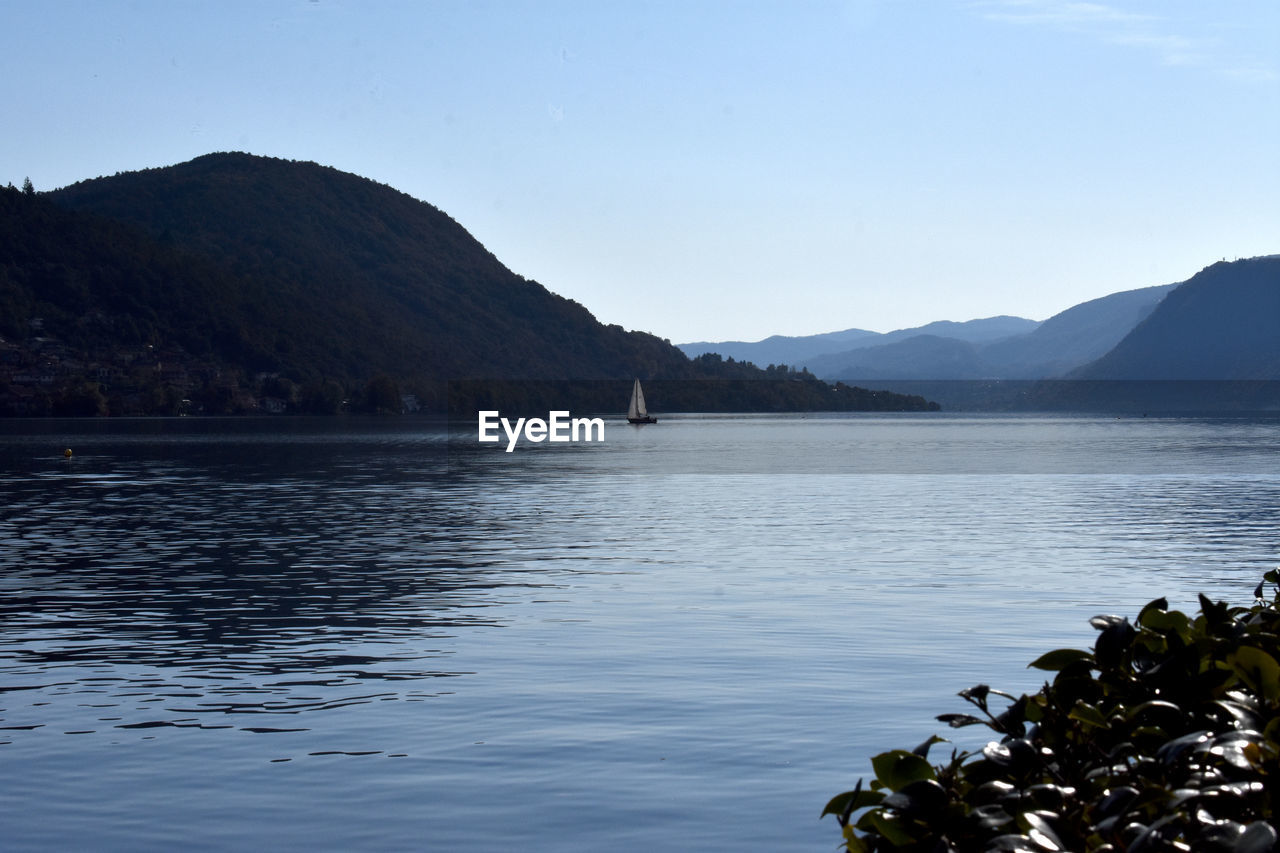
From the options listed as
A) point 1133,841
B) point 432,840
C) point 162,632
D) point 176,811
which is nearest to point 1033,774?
point 1133,841

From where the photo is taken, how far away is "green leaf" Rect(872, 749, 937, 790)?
6.03 metres

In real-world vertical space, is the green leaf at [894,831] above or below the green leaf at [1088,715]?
below

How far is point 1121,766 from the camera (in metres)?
7.27

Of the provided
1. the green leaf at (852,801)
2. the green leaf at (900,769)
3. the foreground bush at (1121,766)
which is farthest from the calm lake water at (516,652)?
the green leaf at (900,769)

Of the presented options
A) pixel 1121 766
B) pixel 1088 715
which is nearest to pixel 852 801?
pixel 1088 715

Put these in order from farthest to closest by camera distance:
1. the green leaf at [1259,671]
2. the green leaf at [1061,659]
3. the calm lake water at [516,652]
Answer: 1. the calm lake water at [516,652]
2. the green leaf at [1061,659]
3. the green leaf at [1259,671]

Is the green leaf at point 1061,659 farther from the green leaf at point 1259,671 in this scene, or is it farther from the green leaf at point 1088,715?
the green leaf at point 1259,671

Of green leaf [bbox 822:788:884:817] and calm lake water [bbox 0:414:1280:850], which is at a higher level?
green leaf [bbox 822:788:884:817]

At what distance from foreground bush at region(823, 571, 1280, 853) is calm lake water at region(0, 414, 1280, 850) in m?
5.05

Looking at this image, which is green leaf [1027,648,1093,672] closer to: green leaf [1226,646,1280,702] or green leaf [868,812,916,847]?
green leaf [1226,646,1280,702]

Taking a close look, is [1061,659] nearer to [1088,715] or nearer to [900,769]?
[1088,715]

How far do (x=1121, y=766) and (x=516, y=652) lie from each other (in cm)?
1548

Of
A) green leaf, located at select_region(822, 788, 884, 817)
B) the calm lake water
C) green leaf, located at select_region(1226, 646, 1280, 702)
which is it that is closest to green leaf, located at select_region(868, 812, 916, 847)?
green leaf, located at select_region(822, 788, 884, 817)

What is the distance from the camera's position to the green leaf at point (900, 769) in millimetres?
6031
